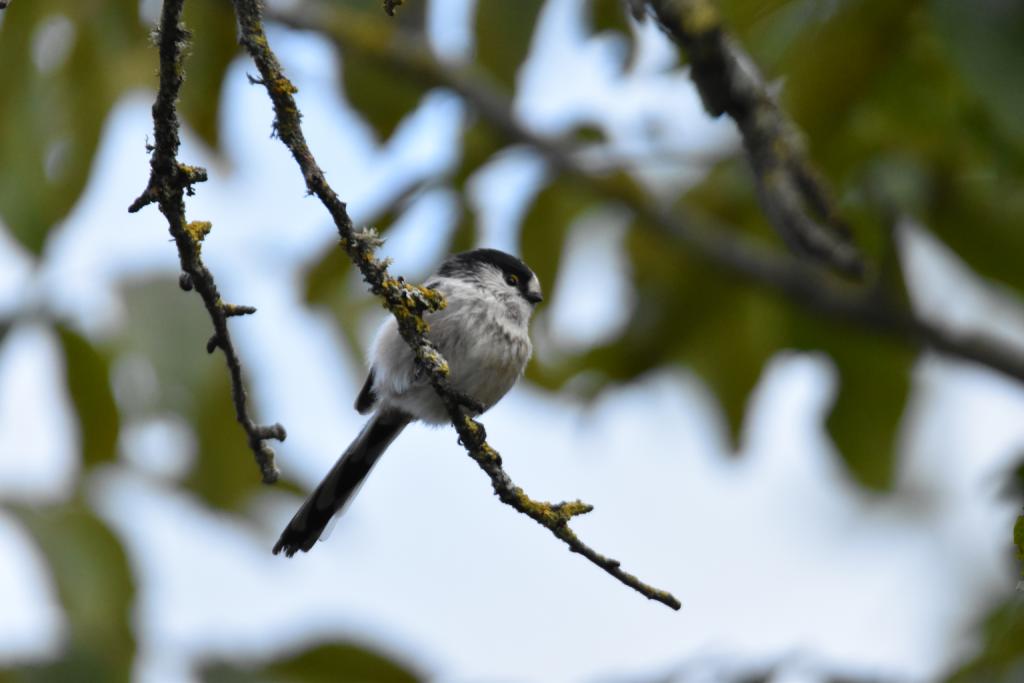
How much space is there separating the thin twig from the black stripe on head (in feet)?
3.30

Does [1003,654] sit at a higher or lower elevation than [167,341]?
lower

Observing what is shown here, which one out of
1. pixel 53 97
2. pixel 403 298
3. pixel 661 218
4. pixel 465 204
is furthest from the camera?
pixel 661 218

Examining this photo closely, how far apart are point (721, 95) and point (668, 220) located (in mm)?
1895

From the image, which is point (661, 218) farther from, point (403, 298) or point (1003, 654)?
point (403, 298)

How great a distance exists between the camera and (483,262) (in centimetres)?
366

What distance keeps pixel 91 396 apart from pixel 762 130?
2.39 m

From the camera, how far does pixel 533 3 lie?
3635 millimetres

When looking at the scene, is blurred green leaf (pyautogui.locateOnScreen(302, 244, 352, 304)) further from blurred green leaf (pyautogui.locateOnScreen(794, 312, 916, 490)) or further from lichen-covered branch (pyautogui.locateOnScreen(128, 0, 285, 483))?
lichen-covered branch (pyautogui.locateOnScreen(128, 0, 285, 483))

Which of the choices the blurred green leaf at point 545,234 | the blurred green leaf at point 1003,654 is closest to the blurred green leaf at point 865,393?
the blurred green leaf at point 545,234

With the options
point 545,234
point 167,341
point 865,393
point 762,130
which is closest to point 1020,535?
point 762,130

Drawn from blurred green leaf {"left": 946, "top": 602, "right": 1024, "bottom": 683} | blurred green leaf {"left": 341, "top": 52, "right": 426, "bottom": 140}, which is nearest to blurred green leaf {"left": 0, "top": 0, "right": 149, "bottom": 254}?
blurred green leaf {"left": 341, "top": 52, "right": 426, "bottom": 140}

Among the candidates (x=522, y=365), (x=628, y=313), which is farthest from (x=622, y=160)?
(x=522, y=365)

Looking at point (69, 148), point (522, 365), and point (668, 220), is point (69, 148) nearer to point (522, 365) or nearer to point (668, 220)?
point (522, 365)

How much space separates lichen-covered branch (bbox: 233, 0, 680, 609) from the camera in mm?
1639
